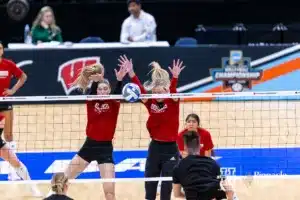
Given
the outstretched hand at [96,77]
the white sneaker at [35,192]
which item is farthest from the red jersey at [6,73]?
the outstretched hand at [96,77]

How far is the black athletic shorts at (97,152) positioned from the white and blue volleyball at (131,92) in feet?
2.03

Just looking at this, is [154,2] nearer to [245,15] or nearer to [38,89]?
[245,15]

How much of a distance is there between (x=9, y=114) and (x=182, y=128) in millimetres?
3740

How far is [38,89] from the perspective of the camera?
Result: 17125 mm

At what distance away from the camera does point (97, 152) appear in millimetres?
10633

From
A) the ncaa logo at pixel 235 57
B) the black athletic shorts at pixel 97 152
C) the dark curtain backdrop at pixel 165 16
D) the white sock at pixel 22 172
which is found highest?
the dark curtain backdrop at pixel 165 16

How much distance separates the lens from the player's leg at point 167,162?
10.5m

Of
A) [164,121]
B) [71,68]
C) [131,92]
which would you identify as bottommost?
[164,121]

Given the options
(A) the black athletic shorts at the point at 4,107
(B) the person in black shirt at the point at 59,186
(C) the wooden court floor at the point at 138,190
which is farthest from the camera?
(A) the black athletic shorts at the point at 4,107

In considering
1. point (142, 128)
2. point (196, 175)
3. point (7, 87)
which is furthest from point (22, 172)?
point (142, 128)

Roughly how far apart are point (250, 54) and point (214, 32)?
5.40ft

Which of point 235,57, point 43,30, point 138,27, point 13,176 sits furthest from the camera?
point 138,27

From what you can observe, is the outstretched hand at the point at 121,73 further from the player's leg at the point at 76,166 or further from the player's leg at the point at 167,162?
the player's leg at the point at 76,166

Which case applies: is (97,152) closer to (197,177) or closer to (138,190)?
(138,190)
